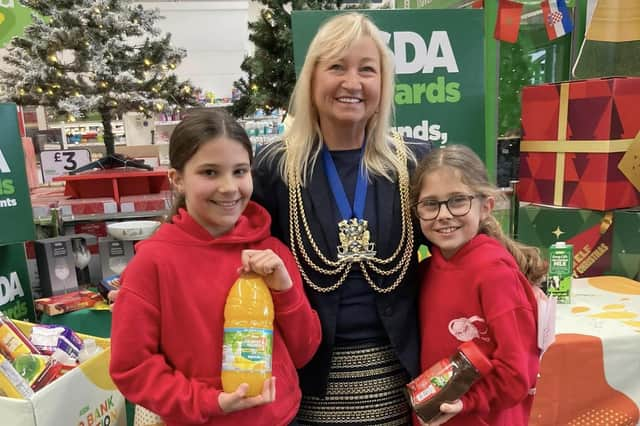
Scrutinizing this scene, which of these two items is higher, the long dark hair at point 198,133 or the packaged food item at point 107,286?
the long dark hair at point 198,133

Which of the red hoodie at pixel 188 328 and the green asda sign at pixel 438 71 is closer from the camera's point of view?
the red hoodie at pixel 188 328

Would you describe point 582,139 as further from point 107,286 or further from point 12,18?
point 12,18

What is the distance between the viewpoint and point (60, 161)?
15.1 feet

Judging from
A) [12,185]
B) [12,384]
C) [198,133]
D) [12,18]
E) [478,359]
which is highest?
[12,18]

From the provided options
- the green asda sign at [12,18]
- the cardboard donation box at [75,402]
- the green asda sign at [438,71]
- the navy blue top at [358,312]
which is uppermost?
the green asda sign at [12,18]

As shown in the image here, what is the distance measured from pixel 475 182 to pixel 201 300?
0.72 m

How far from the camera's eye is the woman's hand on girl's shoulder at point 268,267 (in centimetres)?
101

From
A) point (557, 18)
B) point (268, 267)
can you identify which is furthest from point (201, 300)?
point (557, 18)

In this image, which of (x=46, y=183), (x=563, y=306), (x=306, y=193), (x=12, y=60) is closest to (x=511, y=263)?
(x=306, y=193)

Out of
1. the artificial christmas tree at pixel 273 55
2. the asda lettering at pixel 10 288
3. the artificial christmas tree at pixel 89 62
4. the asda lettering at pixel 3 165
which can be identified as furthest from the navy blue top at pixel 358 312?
the artificial christmas tree at pixel 273 55

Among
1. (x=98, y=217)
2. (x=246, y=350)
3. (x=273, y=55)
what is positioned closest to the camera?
(x=246, y=350)

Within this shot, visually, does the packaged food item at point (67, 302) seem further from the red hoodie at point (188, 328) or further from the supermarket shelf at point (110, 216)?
the red hoodie at point (188, 328)

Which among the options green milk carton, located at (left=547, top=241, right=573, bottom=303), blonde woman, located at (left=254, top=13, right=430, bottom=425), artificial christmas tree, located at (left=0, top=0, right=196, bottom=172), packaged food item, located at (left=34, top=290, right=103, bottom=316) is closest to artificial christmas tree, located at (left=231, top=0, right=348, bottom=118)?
artificial christmas tree, located at (left=0, top=0, right=196, bottom=172)

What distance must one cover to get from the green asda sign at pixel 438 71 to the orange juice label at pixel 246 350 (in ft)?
5.23
